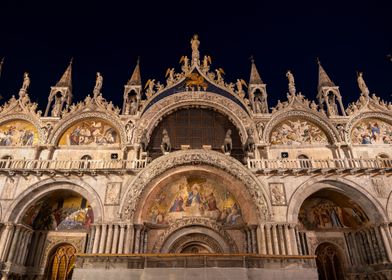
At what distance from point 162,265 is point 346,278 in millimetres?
11905

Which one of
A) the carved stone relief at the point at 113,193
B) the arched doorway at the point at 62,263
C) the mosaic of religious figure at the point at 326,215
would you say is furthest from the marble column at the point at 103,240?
the mosaic of religious figure at the point at 326,215

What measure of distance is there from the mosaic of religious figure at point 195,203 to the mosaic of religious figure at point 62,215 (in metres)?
4.54

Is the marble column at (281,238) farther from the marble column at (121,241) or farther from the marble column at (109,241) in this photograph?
the marble column at (109,241)

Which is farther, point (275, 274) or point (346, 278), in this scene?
point (346, 278)

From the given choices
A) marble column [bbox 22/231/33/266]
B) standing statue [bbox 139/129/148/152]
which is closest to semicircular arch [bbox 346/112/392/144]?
standing statue [bbox 139/129/148/152]

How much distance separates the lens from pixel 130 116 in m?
20.2

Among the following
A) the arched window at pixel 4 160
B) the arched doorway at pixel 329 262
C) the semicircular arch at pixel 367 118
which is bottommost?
the arched doorway at pixel 329 262

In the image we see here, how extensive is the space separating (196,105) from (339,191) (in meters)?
11.0

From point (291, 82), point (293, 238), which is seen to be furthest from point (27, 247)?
point (291, 82)

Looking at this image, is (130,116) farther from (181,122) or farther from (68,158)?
(68,158)

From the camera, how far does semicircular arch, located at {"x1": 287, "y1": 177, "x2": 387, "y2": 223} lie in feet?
50.8

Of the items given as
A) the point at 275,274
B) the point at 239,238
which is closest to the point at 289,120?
the point at 239,238

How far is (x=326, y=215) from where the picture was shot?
18047 millimetres

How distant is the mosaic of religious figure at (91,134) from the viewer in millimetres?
19712
